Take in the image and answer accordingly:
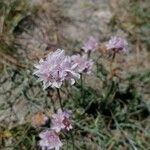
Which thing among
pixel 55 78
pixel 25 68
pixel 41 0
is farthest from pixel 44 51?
pixel 55 78

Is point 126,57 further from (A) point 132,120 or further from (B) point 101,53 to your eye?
(A) point 132,120

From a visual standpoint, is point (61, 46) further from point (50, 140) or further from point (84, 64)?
point (50, 140)

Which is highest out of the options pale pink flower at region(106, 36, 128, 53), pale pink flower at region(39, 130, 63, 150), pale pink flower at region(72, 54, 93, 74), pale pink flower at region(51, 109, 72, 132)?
pale pink flower at region(106, 36, 128, 53)

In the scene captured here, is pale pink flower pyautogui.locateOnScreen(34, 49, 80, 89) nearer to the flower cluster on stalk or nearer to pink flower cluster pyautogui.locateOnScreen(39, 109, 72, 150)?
A: the flower cluster on stalk

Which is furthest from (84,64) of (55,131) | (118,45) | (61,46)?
(61,46)

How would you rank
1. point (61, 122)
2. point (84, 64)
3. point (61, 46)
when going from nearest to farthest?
point (61, 122)
point (84, 64)
point (61, 46)

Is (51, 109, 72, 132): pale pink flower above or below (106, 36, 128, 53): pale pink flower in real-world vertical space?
below

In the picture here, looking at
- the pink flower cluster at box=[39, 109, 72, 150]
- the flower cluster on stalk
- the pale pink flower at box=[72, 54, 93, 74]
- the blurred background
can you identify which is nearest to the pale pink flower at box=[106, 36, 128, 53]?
the flower cluster on stalk
